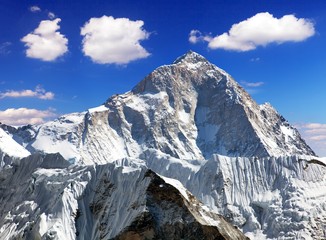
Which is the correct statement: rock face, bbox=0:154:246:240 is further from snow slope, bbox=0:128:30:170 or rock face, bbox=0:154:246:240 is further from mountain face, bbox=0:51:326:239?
snow slope, bbox=0:128:30:170

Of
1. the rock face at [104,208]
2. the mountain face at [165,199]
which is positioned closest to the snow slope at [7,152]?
the mountain face at [165,199]

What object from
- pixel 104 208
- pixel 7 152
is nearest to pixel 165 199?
pixel 104 208

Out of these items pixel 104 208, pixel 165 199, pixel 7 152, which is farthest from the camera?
pixel 7 152

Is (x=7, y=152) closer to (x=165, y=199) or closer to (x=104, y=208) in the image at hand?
(x=104, y=208)

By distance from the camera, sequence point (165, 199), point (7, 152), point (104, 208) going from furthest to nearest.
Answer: point (7, 152), point (104, 208), point (165, 199)

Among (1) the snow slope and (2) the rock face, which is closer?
(2) the rock face

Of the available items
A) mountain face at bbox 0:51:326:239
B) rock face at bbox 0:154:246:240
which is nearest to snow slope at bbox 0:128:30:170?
mountain face at bbox 0:51:326:239

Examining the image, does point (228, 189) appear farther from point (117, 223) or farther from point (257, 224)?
point (117, 223)

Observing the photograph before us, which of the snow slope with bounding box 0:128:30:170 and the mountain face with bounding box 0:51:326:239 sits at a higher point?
the snow slope with bounding box 0:128:30:170

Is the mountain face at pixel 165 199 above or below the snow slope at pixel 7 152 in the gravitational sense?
below

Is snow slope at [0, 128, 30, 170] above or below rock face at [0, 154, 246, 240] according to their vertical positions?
above

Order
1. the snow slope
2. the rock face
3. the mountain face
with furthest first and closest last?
the snow slope < the mountain face < the rock face

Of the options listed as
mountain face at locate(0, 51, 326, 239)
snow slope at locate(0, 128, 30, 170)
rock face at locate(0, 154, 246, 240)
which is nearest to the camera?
rock face at locate(0, 154, 246, 240)

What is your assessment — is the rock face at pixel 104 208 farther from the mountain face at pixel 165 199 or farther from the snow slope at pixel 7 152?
the snow slope at pixel 7 152
